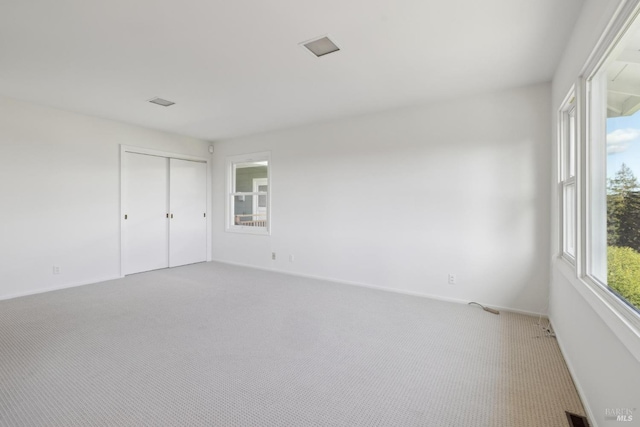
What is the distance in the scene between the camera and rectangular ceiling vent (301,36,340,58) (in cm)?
237

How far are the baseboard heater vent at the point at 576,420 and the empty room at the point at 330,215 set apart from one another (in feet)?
0.15

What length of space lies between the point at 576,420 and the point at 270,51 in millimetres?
3269

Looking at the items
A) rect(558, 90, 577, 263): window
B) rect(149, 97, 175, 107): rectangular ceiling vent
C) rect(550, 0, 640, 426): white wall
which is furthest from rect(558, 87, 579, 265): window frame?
rect(149, 97, 175, 107): rectangular ceiling vent

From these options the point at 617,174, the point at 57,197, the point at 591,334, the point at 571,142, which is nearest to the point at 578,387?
the point at 591,334

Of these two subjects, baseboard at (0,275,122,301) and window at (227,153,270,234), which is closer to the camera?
baseboard at (0,275,122,301)

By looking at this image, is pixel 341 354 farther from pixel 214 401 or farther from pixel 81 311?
pixel 81 311

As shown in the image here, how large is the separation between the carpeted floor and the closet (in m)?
1.51

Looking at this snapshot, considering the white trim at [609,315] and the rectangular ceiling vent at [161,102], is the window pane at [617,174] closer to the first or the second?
the white trim at [609,315]

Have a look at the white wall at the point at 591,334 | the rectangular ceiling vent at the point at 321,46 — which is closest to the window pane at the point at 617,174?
the white wall at the point at 591,334

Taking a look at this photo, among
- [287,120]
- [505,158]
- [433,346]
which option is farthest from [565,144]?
[287,120]

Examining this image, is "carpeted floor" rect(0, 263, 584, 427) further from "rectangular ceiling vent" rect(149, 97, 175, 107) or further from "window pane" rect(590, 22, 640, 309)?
"rectangular ceiling vent" rect(149, 97, 175, 107)

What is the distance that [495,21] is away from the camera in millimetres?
2115

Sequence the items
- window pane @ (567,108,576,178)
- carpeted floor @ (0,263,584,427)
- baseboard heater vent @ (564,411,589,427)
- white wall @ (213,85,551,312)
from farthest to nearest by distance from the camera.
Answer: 1. white wall @ (213,85,551,312)
2. window pane @ (567,108,576,178)
3. carpeted floor @ (0,263,584,427)
4. baseboard heater vent @ (564,411,589,427)

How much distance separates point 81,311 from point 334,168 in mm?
3646
